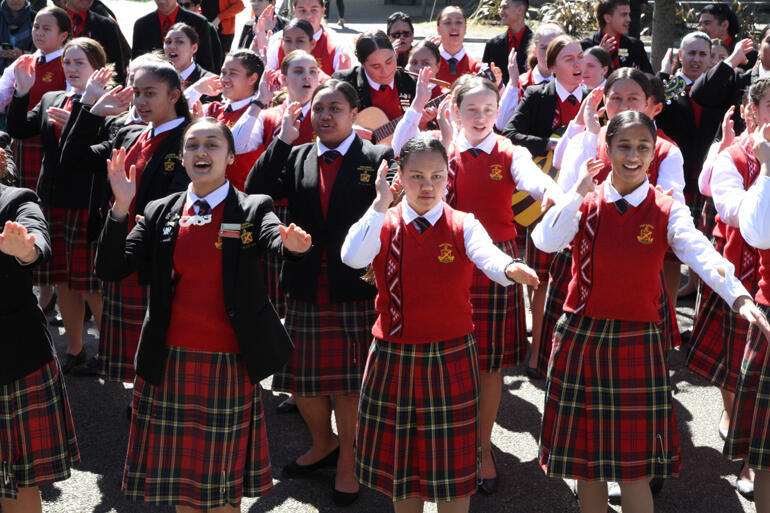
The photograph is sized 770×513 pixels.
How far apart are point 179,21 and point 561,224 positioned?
580 cm

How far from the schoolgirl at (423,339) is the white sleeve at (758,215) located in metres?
1.09

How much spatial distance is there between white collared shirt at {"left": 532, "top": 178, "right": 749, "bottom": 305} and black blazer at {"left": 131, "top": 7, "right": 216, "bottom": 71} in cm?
539

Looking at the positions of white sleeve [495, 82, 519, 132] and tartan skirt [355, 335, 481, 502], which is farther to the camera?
white sleeve [495, 82, 519, 132]

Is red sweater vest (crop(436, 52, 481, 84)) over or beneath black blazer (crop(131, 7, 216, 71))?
beneath

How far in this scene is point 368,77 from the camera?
630 centimetres

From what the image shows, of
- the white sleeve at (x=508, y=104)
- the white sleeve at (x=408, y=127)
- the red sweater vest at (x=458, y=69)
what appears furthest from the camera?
the red sweater vest at (x=458, y=69)

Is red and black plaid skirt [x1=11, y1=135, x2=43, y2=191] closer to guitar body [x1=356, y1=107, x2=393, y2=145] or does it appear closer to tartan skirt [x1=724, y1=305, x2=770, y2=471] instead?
guitar body [x1=356, y1=107, x2=393, y2=145]

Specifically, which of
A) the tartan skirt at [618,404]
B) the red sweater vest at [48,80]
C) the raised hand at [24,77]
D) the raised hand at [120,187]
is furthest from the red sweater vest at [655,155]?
the red sweater vest at [48,80]

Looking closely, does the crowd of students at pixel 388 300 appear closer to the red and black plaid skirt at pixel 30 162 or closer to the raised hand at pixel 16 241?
the raised hand at pixel 16 241

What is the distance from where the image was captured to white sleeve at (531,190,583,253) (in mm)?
3645

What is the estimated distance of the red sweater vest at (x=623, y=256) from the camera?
368cm

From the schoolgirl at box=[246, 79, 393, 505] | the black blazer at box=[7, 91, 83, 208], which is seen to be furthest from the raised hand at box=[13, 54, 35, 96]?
the schoolgirl at box=[246, 79, 393, 505]

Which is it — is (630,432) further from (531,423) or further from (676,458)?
(531,423)

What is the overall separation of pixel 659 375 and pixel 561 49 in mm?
2808
